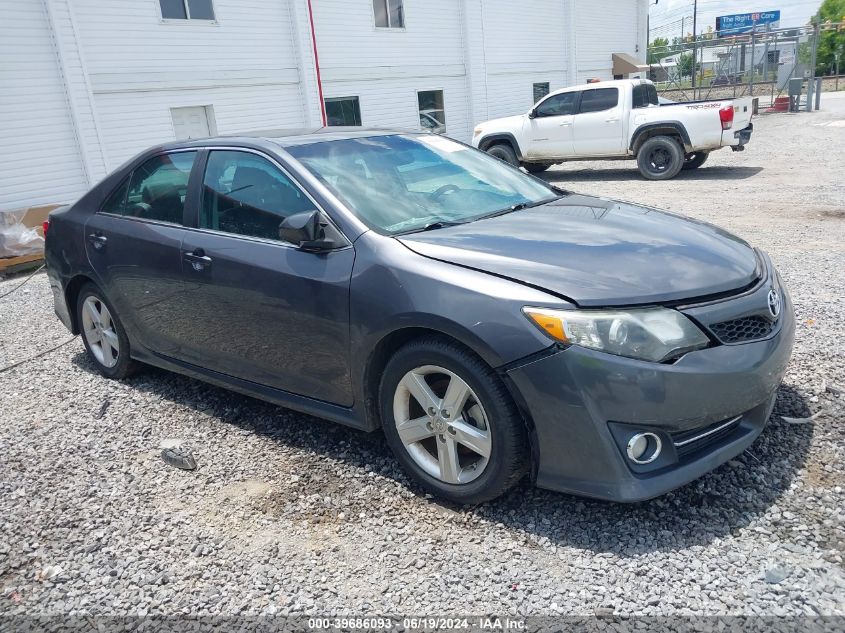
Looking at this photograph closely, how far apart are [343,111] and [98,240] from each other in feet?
45.2

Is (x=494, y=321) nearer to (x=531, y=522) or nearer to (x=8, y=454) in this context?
(x=531, y=522)

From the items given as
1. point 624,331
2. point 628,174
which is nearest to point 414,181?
point 624,331

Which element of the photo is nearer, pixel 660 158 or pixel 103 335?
pixel 103 335

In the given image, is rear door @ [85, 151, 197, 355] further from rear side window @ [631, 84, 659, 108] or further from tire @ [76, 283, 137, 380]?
rear side window @ [631, 84, 659, 108]

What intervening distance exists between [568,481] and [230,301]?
6.61 ft

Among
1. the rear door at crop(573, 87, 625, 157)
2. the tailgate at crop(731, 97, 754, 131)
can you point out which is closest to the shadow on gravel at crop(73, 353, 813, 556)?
the tailgate at crop(731, 97, 754, 131)

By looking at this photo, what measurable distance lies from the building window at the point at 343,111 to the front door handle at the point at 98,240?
1309 cm

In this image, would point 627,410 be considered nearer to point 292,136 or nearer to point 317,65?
point 292,136

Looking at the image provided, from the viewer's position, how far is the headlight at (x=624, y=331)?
2584 millimetres

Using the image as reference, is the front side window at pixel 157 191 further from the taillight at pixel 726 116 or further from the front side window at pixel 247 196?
the taillight at pixel 726 116

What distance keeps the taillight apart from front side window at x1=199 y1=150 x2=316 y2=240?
35.7 feet

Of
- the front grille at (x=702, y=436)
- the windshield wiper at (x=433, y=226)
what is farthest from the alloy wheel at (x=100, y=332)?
the front grille at (x=702, y=436)

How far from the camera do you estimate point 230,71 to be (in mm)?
14852

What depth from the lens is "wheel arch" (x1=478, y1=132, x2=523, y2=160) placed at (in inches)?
594
